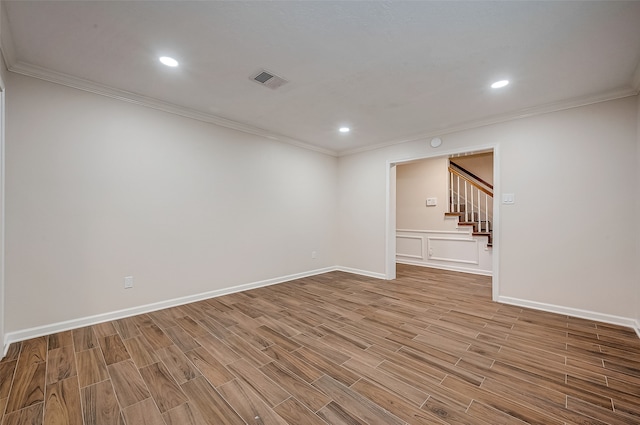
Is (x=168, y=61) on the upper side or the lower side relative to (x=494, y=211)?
upper

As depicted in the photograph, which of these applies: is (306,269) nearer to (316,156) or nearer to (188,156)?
(316,156)

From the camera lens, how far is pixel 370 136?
4.58 meters

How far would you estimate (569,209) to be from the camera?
10.3ft

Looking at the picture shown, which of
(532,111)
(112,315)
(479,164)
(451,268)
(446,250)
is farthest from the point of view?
(479,164)

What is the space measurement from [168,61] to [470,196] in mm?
5997

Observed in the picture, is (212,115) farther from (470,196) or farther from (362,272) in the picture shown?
(470,196)

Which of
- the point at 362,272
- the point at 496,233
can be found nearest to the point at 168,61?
the point at 496,233

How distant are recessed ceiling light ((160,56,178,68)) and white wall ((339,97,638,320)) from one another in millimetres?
3820

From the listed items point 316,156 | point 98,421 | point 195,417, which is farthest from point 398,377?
point 316,156

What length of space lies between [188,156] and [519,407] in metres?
4.01

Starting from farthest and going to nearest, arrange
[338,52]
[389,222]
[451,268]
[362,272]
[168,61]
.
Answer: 1. [451,268]
2. [362,272]
3. [389,222]
4. [168,61]
5. [338,52]

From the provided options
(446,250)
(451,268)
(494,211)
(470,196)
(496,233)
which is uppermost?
(470,196)

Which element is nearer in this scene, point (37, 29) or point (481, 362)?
point (37, 29)

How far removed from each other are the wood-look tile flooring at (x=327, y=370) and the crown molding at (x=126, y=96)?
247 cm
